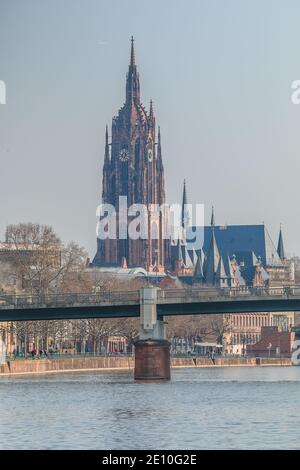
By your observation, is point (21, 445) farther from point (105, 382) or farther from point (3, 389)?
point (105, 382)

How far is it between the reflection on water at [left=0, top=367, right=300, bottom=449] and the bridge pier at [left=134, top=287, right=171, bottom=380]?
2.63 meters

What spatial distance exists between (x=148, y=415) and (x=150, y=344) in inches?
1607

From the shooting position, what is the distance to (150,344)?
132 metres

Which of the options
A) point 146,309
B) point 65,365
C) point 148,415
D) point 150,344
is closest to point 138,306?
point 146,309

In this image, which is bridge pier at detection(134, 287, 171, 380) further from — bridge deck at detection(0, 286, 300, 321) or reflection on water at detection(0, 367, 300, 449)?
reflection on water at detection(0, 367, 300, 449)

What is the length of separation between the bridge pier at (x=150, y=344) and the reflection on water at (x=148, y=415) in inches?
103

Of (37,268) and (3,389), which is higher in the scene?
(37,268)

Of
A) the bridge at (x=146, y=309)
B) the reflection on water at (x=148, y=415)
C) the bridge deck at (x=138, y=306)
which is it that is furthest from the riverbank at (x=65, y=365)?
the reflection on water at (x=148, y=415)

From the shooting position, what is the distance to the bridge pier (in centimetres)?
13238

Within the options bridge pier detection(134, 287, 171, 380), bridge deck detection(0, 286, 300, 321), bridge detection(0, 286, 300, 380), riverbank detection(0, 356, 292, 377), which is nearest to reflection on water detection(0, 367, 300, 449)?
bridge pier detection(134, 287, 171, 380)

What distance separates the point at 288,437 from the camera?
253 ft

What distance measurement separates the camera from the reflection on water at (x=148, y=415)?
75.8 m
